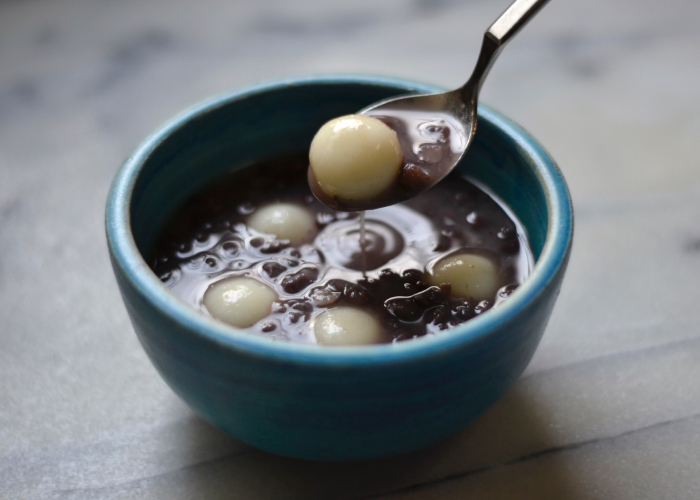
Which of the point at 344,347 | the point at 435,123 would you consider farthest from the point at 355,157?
the point at 344,347

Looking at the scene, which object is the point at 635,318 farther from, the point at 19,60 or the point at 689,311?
the point at 19,60

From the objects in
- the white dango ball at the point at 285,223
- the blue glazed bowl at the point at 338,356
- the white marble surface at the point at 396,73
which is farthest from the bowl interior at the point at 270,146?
the white marble surface at the point at 396,73

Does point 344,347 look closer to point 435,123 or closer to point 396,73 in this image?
point 435,123

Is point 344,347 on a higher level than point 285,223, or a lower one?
higher

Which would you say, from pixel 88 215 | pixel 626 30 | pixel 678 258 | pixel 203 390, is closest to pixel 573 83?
pixel 626 30

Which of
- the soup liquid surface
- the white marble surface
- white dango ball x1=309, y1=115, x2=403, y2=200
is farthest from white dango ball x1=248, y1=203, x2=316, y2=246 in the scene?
the white marble surface

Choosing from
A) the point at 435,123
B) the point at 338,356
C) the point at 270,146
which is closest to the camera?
the point at 338,356

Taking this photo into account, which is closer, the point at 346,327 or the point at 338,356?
the point at 338,356
